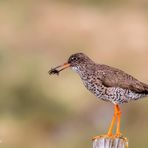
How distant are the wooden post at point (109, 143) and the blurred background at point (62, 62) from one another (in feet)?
29.5

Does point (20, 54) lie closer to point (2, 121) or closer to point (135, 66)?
point (135, 66)

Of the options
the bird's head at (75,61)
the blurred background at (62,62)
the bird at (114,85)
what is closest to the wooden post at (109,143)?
the bird at (114,85)

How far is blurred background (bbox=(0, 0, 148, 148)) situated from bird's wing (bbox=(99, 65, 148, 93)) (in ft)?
20.9

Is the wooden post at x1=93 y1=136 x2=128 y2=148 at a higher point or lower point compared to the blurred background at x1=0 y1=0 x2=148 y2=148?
lower

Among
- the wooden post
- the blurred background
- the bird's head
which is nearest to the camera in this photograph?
the wooden post

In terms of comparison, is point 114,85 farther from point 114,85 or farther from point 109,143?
point 109,143

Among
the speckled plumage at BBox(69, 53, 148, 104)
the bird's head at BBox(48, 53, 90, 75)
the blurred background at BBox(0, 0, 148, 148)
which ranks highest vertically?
the blurred background at BBox(0, 0, 148, 148)

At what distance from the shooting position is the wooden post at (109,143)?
13.7 metres

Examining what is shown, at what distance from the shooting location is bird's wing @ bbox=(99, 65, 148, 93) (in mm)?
16406

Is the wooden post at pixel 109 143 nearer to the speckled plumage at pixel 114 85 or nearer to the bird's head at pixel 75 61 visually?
the speckled plumage at pixel 114 85

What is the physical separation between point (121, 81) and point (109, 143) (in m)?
2.85

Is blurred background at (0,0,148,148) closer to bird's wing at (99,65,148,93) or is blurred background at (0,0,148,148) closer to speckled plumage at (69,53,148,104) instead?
speckled plumage at (69,53,148,104)

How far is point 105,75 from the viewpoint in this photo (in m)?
16.7

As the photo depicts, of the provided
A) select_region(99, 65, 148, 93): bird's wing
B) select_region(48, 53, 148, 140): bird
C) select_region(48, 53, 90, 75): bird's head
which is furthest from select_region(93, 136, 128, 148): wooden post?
select_region(48, 53, 90, 75): bird's head
